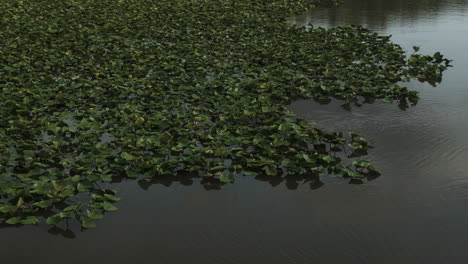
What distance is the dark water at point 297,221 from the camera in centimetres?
418

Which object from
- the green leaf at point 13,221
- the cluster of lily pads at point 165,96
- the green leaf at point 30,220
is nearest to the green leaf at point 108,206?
the cluster of lily pads at point 165,96

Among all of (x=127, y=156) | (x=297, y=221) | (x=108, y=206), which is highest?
(x=127, y=156)

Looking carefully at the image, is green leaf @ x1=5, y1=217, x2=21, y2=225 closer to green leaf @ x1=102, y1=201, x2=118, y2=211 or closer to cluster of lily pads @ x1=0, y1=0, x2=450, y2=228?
cluster of lily pads @ x1=0, y1=0, x2=450, y2=228

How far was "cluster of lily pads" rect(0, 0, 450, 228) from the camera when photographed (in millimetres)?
5398

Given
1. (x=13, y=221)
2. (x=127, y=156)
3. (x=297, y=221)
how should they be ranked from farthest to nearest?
(x=127, y=156) < (x=297, y=221) < (x=13, y=221)

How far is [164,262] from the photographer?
4.10 meters

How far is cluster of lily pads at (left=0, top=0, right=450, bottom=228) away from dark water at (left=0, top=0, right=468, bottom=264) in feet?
0.65

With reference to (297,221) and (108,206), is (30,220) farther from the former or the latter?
(297,221)

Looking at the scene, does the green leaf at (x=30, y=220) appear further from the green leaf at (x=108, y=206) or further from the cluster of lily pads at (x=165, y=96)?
the green leaf at (x=108, y=206)

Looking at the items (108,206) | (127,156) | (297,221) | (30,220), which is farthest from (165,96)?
(297,221)

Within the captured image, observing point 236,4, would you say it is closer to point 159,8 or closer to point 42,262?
point 159,8

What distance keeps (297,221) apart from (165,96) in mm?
3877

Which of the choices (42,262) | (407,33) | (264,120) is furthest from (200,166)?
(407,33)

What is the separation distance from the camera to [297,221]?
4.65 meters
